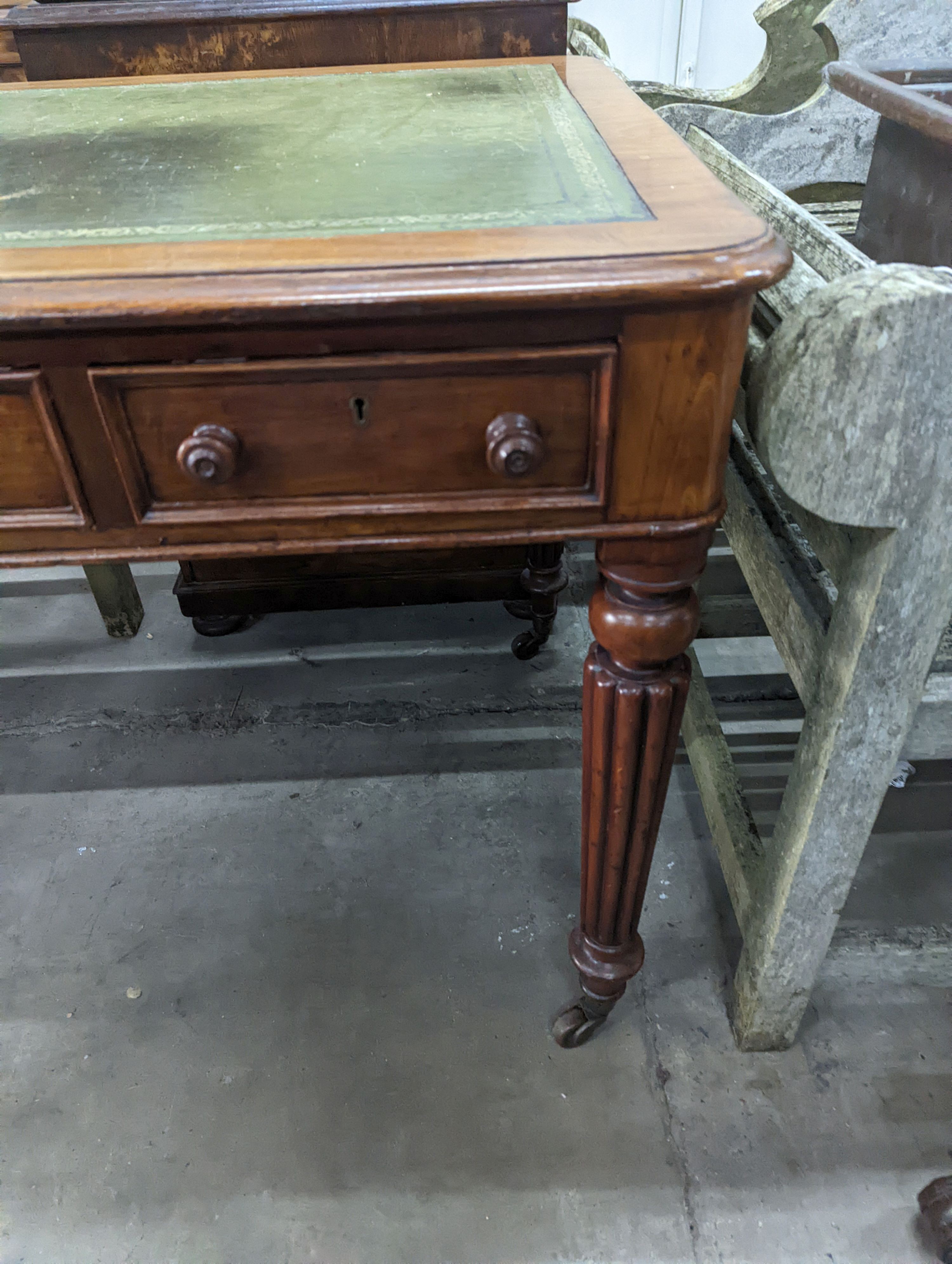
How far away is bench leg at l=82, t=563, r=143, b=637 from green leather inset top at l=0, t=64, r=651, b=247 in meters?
0.84

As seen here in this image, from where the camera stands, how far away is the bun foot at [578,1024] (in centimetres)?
102

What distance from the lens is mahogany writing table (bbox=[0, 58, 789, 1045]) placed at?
526 millimetres

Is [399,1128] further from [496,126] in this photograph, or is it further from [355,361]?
[496,126]

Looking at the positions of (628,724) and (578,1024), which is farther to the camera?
(578,1024)

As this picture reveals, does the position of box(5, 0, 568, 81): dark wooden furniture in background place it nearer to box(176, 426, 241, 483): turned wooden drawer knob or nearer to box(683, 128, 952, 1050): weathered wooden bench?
box(683, 128, 952, 1050): weathered wooden bench

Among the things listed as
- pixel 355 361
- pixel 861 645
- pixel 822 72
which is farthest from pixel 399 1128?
pixel 822 72

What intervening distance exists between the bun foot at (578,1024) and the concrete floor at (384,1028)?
0.02 meters

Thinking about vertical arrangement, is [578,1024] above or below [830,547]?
below

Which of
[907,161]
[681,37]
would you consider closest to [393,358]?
Result: [907,161]

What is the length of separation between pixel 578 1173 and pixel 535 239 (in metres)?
0.94

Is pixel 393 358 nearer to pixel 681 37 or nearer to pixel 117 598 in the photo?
pixel 117 598

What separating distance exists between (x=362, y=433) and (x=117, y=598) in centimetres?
127

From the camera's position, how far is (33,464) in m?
0.61

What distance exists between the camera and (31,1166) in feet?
3.16
